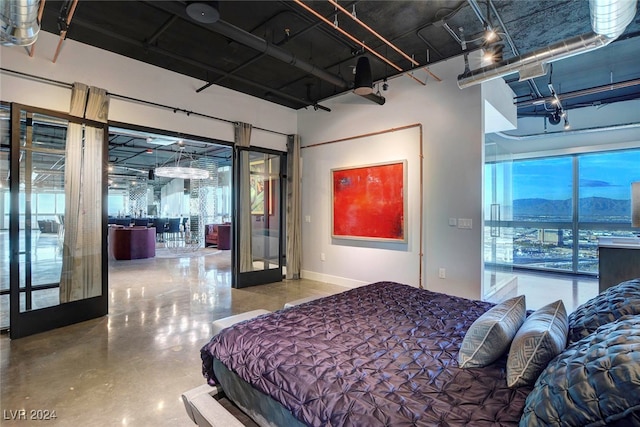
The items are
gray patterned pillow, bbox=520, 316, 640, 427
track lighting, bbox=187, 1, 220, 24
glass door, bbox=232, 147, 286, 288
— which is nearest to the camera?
gray patterned pillow, bbox=520, 316, 640, 427

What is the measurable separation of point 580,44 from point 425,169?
203 cm

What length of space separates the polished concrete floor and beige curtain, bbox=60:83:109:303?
1.72ft

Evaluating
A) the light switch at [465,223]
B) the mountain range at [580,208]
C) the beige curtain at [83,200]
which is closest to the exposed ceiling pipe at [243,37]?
the beige curtain at [83,200]

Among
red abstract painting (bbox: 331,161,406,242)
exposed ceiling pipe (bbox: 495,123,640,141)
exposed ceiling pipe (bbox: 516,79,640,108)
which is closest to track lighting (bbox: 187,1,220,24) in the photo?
red abstract painting (bbox: 331,161,406,242)

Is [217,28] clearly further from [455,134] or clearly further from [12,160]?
[455,134]

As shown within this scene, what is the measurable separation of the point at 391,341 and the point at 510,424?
0.72m

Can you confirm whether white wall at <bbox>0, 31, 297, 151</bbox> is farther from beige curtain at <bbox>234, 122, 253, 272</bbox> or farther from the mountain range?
the mountain range

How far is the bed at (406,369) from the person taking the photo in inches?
37.4

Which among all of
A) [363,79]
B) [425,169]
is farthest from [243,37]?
[425,169]

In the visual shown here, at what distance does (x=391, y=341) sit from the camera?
1.74 meters

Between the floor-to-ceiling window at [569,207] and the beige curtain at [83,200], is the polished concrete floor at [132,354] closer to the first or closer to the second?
the beige curtain at [83,200]

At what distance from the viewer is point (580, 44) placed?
2824 millimetres

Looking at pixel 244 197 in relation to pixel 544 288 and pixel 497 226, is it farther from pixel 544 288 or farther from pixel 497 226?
pixel 544 288

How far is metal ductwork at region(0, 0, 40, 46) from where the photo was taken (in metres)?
2.21
